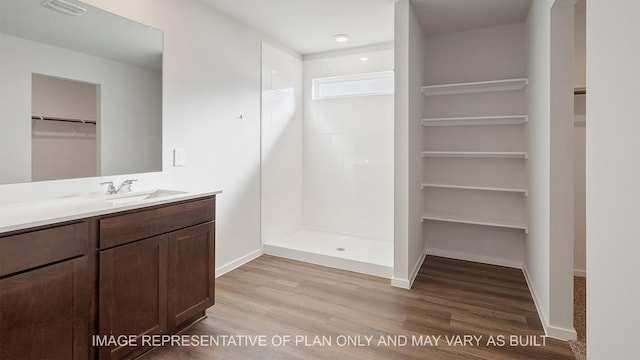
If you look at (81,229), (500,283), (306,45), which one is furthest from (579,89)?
(81,229)

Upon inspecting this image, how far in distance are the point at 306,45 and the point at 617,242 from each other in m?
3.71

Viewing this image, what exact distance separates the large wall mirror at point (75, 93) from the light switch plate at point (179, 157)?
139 millimetres

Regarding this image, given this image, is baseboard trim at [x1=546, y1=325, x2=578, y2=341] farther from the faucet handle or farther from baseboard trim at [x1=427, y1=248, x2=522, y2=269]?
the faucet handle

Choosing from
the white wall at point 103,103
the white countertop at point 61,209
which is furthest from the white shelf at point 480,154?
the white wall at point 103,103

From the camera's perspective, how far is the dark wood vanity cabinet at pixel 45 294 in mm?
1345

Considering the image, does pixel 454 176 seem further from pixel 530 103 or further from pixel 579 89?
pixel 579 89

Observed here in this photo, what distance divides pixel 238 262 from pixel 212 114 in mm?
1537

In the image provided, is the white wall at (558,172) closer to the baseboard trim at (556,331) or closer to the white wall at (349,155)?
the baseboard trim at (556,331)

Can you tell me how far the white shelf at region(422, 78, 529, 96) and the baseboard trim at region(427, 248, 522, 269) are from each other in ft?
5.92

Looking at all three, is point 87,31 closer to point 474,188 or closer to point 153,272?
point 153,272

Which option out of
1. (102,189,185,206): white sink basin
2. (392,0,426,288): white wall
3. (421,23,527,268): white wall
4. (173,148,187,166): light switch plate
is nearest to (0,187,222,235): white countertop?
(102,189,185,206): white sink basin

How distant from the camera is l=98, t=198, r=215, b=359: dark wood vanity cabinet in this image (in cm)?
172

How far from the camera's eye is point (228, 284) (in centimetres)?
302

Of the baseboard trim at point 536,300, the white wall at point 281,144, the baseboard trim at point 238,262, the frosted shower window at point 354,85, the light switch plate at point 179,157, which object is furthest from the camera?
the frosted shower window at point 354,85
